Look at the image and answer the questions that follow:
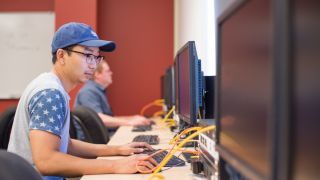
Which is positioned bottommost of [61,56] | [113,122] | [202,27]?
[113,122]

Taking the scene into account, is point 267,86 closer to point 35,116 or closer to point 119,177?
point 119,177

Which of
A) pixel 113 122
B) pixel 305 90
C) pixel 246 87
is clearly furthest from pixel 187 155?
pixel 113 122

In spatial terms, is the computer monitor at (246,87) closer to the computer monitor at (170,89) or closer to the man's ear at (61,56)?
the man's ear at (61,56)

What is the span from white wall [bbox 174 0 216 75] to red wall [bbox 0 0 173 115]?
2.10 ft

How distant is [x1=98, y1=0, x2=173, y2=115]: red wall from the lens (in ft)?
15.8

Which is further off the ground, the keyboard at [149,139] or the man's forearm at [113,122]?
the keyboard at [149,139]

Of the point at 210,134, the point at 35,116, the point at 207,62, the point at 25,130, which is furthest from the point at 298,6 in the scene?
the point at 207,62

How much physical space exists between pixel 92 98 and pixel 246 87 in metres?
2.91

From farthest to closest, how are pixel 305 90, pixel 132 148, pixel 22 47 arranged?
1. pixel 22 47
2. pixel 132 148
3. pixel 305 90

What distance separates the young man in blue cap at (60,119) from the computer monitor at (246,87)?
59 centimetres

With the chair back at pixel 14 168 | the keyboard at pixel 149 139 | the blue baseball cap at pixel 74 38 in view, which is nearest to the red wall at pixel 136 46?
the keyboard at pixel 149 139

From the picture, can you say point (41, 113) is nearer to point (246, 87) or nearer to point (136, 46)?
point (246, 87)

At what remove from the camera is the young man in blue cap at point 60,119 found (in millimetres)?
1324

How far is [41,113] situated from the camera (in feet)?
4.45
